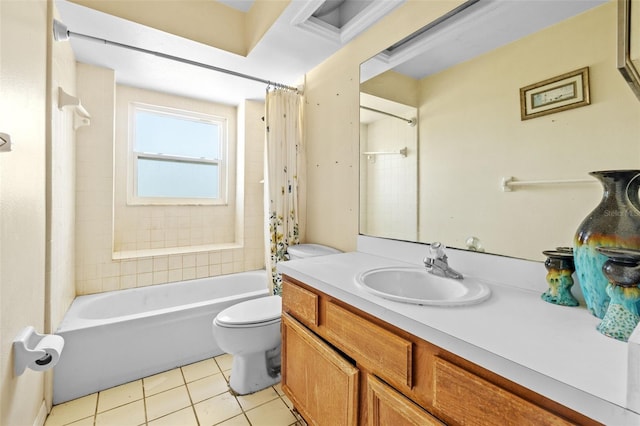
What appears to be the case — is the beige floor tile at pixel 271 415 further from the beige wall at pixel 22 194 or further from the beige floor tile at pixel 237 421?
the beige wall at pixel 22 194

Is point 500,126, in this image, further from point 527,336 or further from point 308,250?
point 308,250

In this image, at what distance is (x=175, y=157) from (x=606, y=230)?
3077 mm

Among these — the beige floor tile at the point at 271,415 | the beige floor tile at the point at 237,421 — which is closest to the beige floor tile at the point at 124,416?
the beige floor tile at the point at 237,421

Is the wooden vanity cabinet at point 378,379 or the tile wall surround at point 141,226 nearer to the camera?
the wooden vanity cabinet at point 378,379

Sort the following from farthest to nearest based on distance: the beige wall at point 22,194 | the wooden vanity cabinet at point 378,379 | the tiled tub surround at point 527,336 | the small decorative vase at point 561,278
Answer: the beige wall at point 22,194 → the small decorative vase at point 561,278 → the wooden vanity cabinet at point 378,379 → the tiled tub surround at point 527,336

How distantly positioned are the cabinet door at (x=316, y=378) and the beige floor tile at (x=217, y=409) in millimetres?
382

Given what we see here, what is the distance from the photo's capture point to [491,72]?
1.12 metres

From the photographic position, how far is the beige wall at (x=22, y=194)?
0.91 meters

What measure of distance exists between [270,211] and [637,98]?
6.28 ft

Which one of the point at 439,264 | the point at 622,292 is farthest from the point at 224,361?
the point at 622,292

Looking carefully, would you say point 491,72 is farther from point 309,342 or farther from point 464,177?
point 309,342

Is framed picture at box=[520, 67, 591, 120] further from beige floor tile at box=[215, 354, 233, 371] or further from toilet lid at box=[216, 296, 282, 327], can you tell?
beige floor tile at box=[215, 354, 233, 371]

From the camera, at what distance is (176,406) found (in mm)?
1517

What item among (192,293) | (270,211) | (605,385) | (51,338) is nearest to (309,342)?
(605,385)
